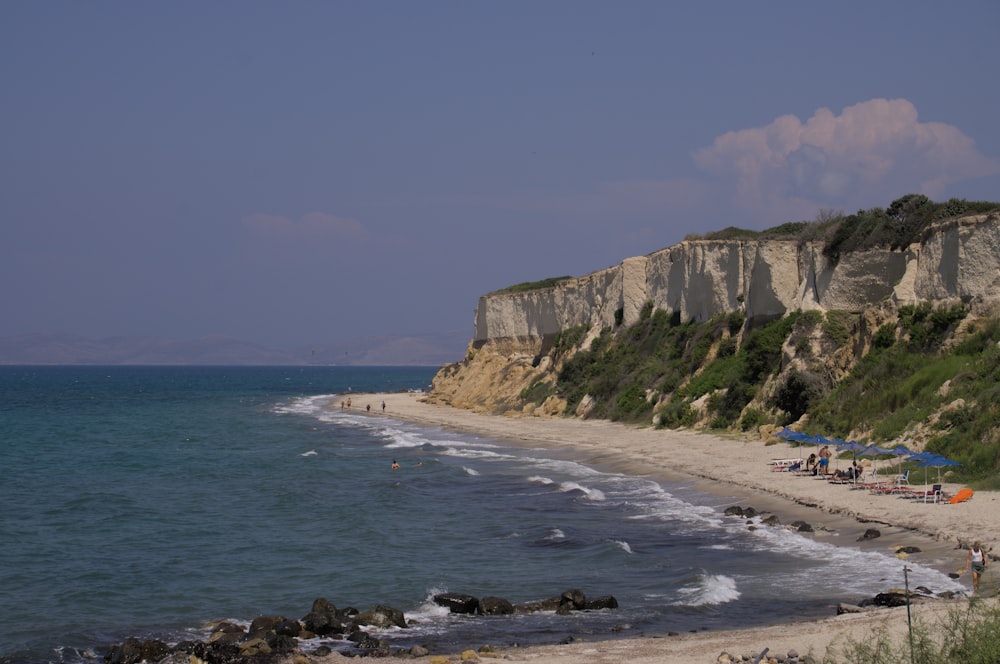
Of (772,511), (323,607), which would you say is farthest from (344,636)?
(772,511)

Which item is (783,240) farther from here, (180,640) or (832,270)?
(180,640)

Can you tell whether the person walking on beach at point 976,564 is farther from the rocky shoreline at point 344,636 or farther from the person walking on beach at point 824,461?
the person walking on beach at point 824,461

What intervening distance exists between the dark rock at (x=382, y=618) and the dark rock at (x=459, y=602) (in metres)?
0.91

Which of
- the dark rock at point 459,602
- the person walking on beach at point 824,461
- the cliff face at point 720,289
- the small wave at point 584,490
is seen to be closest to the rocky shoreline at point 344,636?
the dark rock at point 459,602

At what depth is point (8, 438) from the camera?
4847 cm

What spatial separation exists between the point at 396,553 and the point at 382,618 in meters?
5.25

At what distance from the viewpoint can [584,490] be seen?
1027 inches

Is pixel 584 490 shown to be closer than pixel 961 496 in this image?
No

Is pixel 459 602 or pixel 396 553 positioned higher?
pixel 459 602

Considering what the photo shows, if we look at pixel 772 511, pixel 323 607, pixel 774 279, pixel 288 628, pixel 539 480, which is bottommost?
pixel 288 628

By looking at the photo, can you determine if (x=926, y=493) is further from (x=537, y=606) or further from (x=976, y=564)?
(x=537, y=606)

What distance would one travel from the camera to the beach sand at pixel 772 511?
461 inches

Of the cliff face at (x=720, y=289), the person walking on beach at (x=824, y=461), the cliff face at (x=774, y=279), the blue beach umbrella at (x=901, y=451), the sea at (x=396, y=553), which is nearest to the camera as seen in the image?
the sea at (x=396, y=553)

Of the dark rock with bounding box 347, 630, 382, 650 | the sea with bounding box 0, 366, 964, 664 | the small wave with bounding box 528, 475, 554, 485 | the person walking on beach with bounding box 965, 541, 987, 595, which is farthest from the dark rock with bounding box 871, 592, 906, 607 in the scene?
the small wave with bounding box 528, 475, 554, 485
